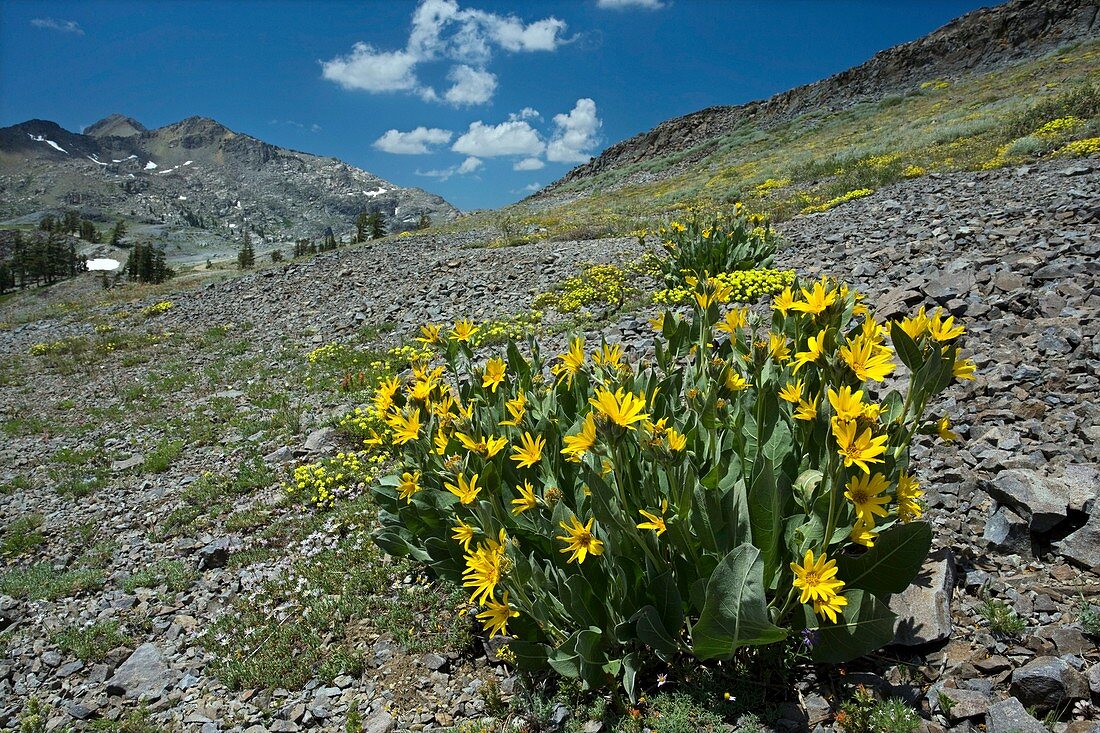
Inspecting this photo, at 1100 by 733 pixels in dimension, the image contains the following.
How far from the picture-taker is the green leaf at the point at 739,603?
2.04 meters

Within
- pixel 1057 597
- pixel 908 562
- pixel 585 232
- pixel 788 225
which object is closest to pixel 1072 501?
pixel 1057 597

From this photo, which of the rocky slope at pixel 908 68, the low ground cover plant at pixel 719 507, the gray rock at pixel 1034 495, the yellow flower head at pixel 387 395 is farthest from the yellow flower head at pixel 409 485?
the rocky slope at pixel 908 68

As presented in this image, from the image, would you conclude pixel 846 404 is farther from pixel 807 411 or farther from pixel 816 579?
pixel 816 579

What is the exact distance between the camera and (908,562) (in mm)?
2277

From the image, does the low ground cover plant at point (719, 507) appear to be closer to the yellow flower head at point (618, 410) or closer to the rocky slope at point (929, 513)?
the yellow flower head at point (618, 410)

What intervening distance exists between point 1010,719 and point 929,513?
53.8 inches

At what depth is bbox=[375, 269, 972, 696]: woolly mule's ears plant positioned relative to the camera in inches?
83.7

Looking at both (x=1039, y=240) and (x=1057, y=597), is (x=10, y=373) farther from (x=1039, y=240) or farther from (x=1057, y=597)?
(x=1039, y=240)

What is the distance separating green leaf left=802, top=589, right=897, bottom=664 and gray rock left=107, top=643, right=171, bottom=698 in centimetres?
395

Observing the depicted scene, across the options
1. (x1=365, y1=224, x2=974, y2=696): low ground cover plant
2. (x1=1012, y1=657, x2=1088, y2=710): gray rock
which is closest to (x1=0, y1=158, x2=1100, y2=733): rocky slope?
(x1=1012, y1=657, x2=1088, y2=710): gray rock

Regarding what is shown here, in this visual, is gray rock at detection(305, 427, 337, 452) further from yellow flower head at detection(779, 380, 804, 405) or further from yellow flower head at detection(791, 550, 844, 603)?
yellow flower head at detection(791, 550, 844, 603)

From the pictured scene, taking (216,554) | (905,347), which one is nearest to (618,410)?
(905,347)

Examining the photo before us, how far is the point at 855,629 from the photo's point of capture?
219cm

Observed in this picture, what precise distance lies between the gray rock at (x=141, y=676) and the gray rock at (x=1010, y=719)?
175 inches
